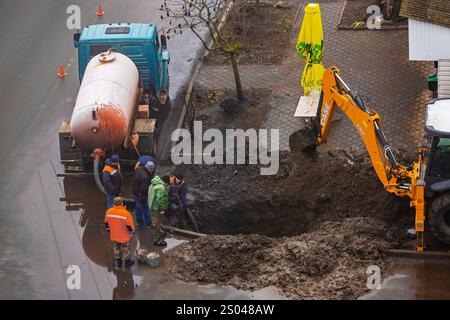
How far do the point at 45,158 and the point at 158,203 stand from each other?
15.8 feet

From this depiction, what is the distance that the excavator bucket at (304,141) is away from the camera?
747 inches

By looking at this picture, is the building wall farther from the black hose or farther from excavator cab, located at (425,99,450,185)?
the black hose

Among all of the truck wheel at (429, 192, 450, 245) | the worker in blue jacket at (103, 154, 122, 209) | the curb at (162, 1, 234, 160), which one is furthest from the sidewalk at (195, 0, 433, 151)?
the truck wheel at (429, 192, 450, 245)

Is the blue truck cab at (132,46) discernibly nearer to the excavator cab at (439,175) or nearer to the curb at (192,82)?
the curb at (192,82)

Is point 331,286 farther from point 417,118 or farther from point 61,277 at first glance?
point 417,118

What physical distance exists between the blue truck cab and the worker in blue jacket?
395 centimetres

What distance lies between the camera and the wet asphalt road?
1684cm

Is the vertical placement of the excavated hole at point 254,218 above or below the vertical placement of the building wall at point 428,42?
below

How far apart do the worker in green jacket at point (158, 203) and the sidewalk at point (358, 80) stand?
4.18 meters

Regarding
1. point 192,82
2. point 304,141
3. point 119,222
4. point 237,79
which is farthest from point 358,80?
point 119,222

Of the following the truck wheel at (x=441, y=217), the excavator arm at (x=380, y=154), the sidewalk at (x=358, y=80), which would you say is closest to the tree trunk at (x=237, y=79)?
the sidewalk at (x=358, y=80)

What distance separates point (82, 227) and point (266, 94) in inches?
272

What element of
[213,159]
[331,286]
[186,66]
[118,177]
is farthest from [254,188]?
[186,66]

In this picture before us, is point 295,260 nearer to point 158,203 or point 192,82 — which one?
point 158,203
